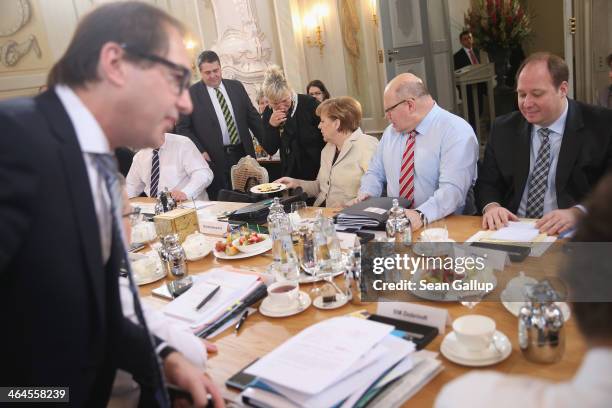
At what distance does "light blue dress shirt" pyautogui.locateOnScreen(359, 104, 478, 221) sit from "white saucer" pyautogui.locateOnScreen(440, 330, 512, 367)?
4.20ft

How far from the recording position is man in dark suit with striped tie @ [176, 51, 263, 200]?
4.83 m

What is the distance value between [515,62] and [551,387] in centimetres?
791

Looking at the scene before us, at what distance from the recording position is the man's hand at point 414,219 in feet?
7.25

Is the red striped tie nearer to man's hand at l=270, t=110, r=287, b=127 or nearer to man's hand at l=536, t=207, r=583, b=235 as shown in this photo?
man's hand at l=536, t=207, r=583, b=235

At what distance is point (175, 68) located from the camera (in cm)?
101

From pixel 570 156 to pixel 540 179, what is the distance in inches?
7.0

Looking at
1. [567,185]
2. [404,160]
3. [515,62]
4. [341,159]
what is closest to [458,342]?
[567,185]

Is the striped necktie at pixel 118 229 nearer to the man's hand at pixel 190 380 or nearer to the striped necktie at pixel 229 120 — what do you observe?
the man's hand at pixel 190 380

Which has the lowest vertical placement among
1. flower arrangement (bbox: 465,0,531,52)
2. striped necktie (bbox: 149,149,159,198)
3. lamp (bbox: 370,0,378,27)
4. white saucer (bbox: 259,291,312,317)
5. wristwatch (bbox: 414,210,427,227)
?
white saucer (bbox: 259,291,312,317)

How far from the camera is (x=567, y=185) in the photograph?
7.83 feet

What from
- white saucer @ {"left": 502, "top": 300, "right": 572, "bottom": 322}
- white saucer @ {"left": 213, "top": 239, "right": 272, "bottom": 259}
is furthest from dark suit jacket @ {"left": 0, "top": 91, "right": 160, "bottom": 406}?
white saucer @ {"left": 213, "top": 239, "right": 272, "bottom": 259}

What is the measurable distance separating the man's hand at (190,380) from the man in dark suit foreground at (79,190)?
11 cm

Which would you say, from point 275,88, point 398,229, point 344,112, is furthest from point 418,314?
point 275,88

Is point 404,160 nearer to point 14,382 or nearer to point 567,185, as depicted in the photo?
point 567,185
